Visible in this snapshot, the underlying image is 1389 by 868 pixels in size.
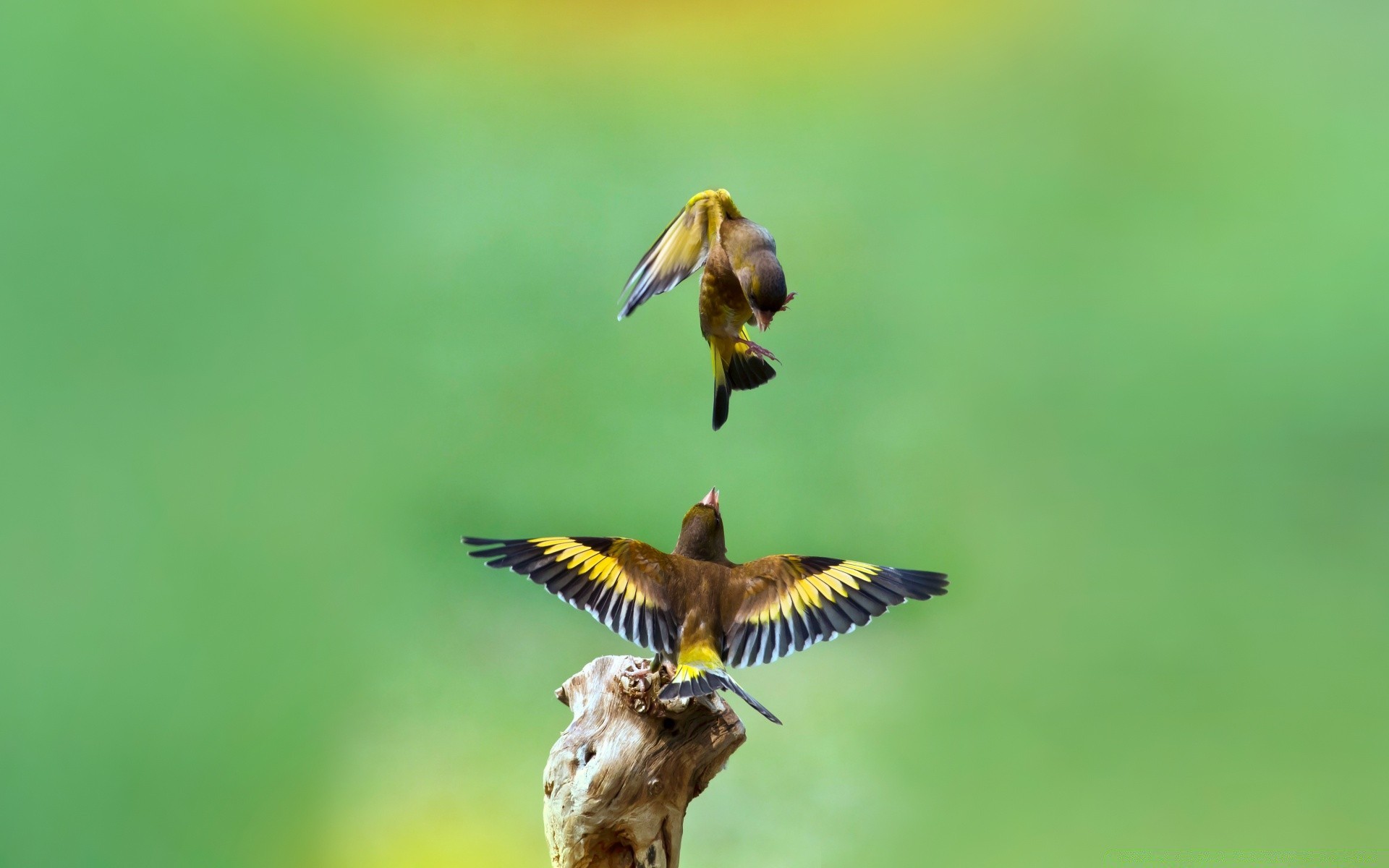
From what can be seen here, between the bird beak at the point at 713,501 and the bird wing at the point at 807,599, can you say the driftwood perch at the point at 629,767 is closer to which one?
the bird wing at the point at 807,599

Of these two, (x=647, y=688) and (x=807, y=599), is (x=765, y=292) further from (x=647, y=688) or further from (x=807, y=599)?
(x=647, y=688)

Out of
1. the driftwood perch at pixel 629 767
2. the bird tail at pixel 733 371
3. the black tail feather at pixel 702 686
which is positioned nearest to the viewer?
the black tail feather at pixel 702 686

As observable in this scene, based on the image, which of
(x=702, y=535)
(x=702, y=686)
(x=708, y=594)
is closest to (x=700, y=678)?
(x=702, y=686)

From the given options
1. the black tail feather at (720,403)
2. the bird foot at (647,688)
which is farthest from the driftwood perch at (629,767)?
the black tail feather at (720,403)

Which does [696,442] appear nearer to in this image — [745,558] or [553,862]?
[745,558]

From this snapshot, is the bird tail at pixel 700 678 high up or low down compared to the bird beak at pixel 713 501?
down

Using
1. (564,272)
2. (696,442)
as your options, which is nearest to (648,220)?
(564,272)

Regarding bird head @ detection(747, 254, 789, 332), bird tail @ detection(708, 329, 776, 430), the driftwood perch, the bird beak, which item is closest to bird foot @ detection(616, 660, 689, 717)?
the driftwood perch

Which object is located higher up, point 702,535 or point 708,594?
point 702,535
